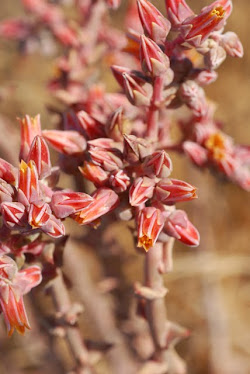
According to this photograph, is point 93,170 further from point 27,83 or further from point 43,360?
point 27,83

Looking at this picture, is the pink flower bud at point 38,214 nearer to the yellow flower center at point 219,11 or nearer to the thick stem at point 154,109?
the thick stem at point 154,109

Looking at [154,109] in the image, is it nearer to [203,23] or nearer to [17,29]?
[203,23]

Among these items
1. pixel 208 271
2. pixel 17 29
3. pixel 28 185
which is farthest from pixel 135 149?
pixel 208 271

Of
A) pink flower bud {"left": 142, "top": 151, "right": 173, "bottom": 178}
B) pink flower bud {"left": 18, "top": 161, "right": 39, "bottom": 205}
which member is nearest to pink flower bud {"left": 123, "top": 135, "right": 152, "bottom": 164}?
pink flower bud {"left": 142, "top": 151, "right": 173, "bottom": 178}

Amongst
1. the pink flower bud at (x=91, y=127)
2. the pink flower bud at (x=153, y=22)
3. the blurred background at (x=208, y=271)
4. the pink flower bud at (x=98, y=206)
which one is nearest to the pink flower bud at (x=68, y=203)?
the pink flower bud at (x=98, y=206)

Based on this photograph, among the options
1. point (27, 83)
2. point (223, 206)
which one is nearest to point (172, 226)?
point (223, 206)

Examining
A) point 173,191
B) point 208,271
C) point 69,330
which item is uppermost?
point 173,191

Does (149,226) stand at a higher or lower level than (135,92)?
lower

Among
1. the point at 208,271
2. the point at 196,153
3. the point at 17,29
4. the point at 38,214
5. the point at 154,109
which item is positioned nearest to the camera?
the point at 38,214
